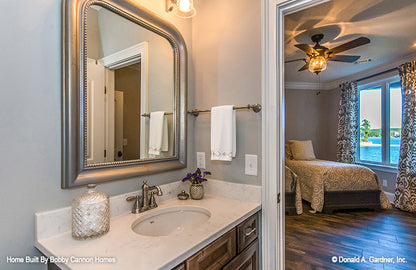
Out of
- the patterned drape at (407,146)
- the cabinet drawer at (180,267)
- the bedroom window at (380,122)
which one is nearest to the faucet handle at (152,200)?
the cabinet drawer at (180,267)

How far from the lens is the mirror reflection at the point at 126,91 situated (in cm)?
104

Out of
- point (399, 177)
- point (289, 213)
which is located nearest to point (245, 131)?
point (289, 213)

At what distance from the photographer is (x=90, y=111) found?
3.36 ft

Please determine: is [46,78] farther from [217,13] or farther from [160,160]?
[217,13]

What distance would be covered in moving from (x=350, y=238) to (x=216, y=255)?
240cm

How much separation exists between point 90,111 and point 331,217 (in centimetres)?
351

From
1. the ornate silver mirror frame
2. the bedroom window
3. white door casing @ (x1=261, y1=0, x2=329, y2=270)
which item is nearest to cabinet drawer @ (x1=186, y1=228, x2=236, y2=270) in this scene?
white door casing @ (x1=261, y1=0, x2=329, y2=270)

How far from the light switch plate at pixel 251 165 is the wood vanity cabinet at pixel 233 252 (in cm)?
26

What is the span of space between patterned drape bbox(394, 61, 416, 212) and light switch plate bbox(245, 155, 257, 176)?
3.55 metres

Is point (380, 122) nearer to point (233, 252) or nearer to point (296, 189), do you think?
point (296, 189)

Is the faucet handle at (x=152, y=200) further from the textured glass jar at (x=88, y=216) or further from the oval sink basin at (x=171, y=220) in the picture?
the textured glass jar at (x=88, y=216)

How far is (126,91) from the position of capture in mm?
1247

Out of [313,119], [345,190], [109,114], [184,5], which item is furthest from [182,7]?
[313,119]

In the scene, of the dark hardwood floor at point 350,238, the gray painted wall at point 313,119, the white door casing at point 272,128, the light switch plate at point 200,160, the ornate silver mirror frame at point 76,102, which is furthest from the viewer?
the gray painted wall at point 313,119
